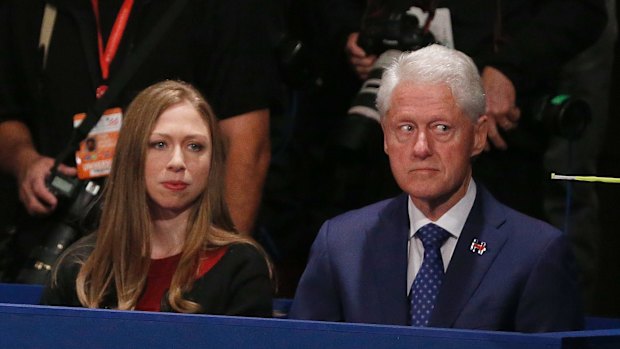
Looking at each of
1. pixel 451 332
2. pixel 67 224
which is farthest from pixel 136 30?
pixel 451 332

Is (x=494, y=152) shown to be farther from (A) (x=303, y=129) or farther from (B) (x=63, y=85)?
(B) (x=63, y=85)

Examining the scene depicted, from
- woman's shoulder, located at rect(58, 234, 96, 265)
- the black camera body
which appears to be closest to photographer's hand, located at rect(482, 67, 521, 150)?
the black camera body

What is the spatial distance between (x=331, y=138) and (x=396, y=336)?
1570mm

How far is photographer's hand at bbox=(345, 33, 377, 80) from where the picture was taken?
368cm

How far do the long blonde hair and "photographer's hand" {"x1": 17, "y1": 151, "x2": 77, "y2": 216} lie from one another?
54 cm

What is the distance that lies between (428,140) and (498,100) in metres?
0.83

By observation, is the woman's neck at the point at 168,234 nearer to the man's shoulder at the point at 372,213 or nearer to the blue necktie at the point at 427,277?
the man's shoulder at the point at 372,213

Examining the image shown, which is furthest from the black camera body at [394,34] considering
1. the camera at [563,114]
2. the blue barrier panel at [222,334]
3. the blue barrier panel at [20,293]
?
the blue barrier panel at [222,334]

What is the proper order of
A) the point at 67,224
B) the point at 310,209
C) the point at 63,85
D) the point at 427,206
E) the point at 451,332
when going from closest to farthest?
the point at 451,332
the point at 427,206
the point at 67,224
the point at 63,85
the point at 310,209

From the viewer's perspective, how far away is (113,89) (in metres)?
3.57

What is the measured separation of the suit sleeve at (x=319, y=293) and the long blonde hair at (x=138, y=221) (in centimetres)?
19

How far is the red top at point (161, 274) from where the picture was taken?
287 centimetres

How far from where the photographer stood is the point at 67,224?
11.2ft

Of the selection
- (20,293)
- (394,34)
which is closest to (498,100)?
(394,34)
